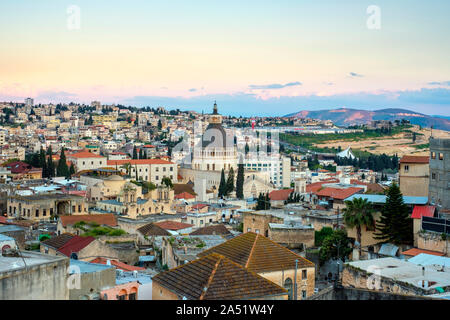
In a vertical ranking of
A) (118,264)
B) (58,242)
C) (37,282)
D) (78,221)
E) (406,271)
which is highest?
(37,282)

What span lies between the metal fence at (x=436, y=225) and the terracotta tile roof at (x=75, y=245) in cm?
1258

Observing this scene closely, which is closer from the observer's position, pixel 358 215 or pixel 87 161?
pixel 358 215

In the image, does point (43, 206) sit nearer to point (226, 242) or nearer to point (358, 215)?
point (358, 215)

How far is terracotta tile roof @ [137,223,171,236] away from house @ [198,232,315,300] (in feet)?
47.2

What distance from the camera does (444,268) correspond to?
16672mm

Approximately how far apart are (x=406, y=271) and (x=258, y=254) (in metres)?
4.87

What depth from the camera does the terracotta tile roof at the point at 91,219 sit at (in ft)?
A: 102

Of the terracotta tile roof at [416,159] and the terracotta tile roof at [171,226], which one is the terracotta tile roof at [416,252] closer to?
the terracotta tile roof at [416,159]

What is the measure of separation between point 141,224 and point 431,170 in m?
16.8

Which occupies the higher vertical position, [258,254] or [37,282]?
[37,282]

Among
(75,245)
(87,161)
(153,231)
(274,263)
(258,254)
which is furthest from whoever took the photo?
(87,161)

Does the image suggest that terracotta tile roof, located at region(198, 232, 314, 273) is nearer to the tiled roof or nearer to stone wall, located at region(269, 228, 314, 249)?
stone wall, located at region(269, 228, 314, 249)

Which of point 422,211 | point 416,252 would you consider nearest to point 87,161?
point 422,211

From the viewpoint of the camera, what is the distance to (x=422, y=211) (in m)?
22.5
